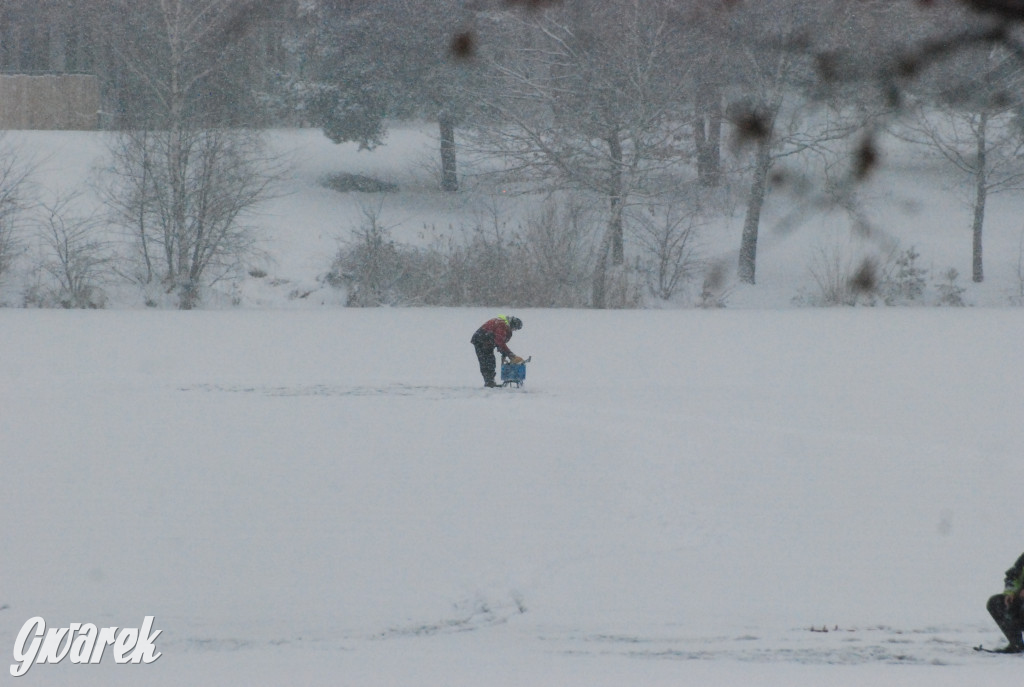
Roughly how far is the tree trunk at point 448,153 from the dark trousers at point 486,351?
10670 mm

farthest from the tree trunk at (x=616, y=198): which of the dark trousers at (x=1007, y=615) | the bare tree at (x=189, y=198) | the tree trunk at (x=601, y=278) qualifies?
the dark trousers at (x=1007, y=615)

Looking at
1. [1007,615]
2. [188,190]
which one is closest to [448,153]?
[188,190]

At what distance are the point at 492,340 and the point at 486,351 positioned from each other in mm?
268

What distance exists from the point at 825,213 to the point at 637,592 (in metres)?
5.73

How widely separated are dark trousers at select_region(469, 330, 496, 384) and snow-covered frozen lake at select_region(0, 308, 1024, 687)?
0.47 metres

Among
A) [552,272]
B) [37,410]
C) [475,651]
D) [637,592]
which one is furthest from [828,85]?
[552,272]

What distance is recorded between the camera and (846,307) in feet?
91.7

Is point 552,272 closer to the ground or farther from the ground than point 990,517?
farther from the ground

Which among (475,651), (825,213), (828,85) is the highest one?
(828,85)

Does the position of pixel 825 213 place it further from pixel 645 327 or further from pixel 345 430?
pixel 645 327

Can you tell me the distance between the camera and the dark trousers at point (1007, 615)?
6359 millimetres

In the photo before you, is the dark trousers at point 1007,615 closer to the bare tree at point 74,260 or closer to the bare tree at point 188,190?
the bare tree at point 188,190

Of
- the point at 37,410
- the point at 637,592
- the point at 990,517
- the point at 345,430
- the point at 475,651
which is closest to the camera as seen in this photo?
the point at 475,651

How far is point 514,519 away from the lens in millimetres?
9812
